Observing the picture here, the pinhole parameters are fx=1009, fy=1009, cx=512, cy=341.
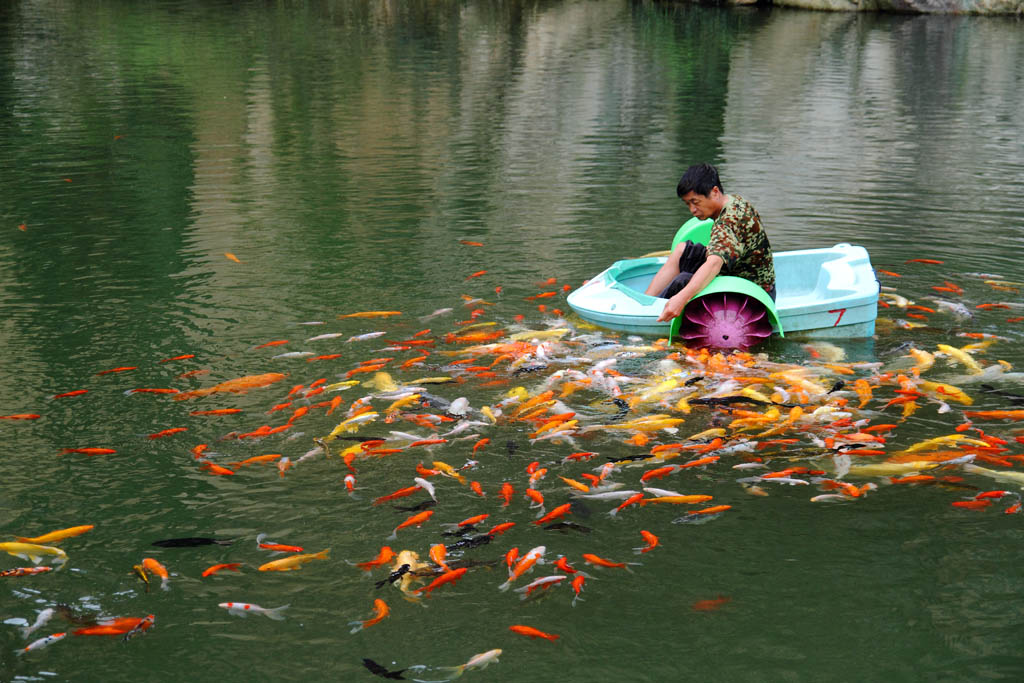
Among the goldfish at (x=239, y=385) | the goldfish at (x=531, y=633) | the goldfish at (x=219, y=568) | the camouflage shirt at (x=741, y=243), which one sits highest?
the camouflage shirt at (x=741, y=243)

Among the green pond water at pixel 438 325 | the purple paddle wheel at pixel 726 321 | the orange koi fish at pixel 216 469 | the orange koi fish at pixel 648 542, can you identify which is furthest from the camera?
the purple paddle wheel at pixel 726 321

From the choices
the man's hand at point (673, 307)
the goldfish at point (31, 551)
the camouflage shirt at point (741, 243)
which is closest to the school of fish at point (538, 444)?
the goldfish at point (31, 551)

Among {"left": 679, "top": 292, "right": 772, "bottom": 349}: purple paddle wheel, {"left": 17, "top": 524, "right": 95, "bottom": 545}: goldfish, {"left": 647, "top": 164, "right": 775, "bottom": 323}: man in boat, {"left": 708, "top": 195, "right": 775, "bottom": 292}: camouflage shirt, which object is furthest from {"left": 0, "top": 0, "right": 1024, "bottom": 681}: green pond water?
{"left": 708, "top": 195, "right": 775, "bottom": 292}: camouflage shirt

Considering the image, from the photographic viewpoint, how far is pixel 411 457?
640 centimetres

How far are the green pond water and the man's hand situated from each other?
0.34m

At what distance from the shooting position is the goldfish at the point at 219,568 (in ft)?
17.0

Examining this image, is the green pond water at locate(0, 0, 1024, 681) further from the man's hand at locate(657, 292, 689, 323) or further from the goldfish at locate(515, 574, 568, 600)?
the man's hand at locate(657, 292, 689, 323)

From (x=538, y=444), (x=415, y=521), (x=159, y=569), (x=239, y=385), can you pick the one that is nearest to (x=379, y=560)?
(x=415, y=521)

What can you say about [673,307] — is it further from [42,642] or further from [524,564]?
[42,642]

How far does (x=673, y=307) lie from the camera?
791 cm

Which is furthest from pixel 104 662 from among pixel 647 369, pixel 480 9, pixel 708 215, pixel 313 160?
pixel 480 9

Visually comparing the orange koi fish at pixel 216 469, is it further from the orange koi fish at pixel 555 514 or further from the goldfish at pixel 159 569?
the orange koi fish at pixel 555 514

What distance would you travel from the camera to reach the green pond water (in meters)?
4.71

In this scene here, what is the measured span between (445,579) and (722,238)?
3.93 metres
